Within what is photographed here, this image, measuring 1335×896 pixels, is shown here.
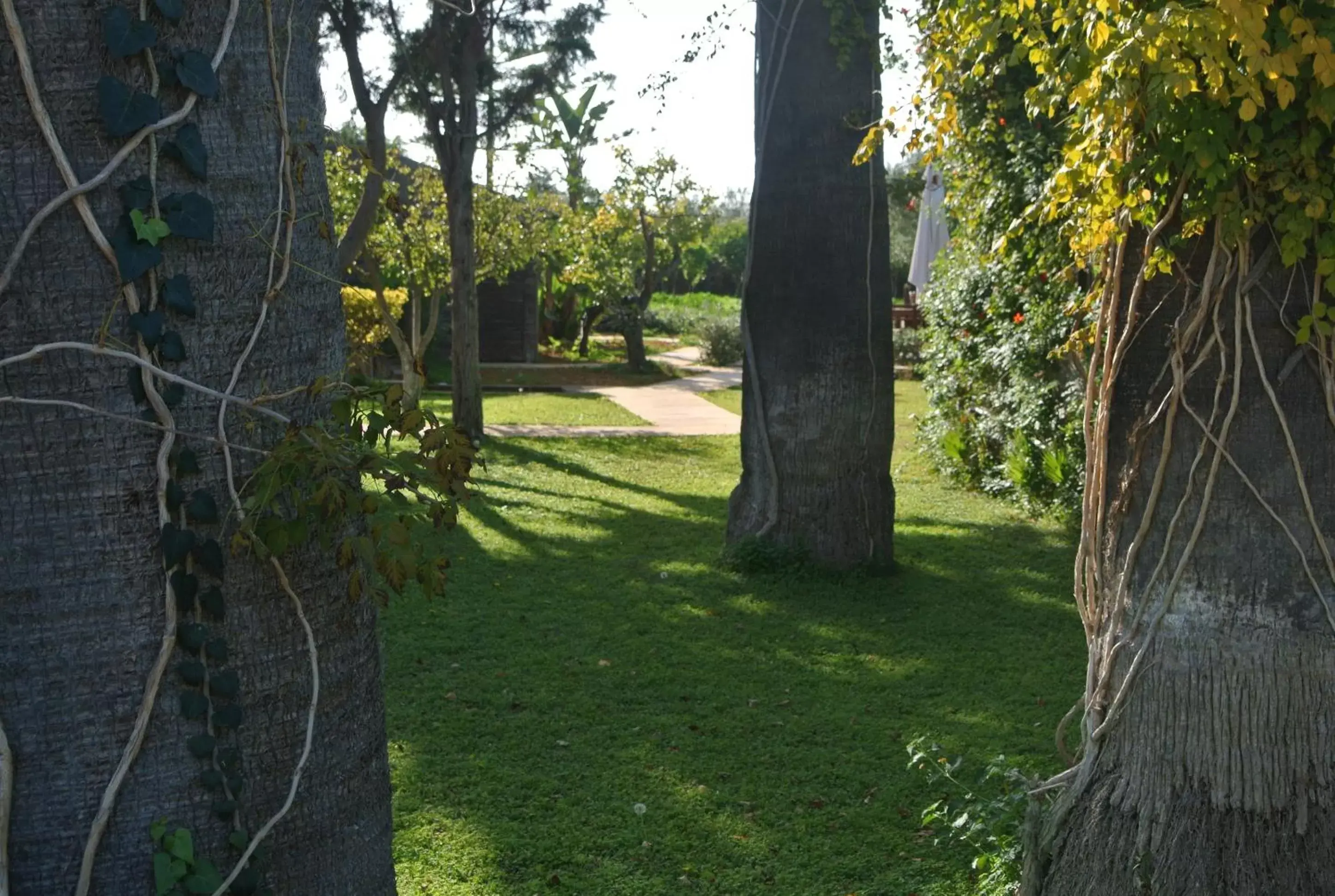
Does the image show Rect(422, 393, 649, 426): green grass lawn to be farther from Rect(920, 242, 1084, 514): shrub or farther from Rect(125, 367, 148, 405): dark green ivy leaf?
Rect(125, 367, 148, 405): dark green ivy leaf

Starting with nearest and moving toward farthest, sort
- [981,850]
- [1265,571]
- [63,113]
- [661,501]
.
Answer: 1. [63,113]
2. [1265,571]
3. [981,850]
4. [661,501]

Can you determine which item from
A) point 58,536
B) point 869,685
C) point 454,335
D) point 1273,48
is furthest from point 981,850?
point 454,335

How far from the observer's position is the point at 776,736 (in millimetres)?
5207

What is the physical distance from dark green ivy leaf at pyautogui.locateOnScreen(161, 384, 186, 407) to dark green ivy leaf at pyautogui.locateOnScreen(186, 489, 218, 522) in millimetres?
160

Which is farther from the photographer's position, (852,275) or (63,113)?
(852,275)

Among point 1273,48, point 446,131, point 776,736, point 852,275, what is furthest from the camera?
point 446,131

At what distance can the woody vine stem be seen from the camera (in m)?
2.07

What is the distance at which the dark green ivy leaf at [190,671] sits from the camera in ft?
7.31

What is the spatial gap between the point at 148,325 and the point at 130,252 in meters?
0.12

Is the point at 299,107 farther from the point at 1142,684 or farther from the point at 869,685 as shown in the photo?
the point at 869,685

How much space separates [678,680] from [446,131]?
9.21m

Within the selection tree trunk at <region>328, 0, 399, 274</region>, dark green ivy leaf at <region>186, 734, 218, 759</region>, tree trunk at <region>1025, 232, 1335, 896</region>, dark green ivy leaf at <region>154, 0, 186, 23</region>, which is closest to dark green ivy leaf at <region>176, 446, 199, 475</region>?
dark green ivy leaf at <region>186, 734, 218, 759</region>

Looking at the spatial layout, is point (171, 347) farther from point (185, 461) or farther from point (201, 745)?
point (201, 745)

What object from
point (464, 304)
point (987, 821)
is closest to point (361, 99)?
point (464, 304)
